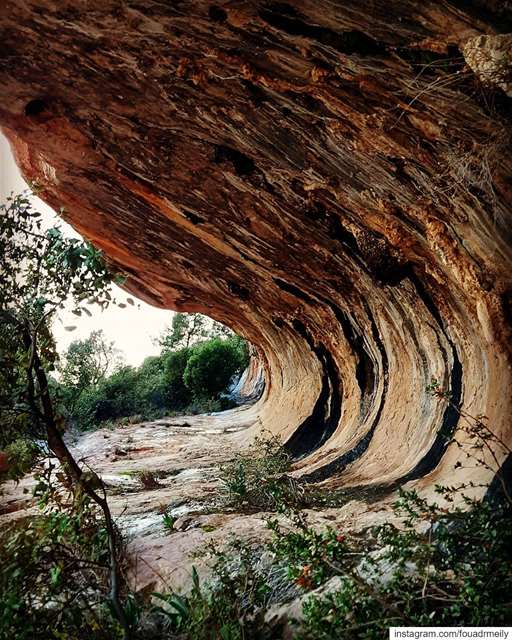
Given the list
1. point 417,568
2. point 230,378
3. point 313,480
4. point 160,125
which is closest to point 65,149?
point 160,125

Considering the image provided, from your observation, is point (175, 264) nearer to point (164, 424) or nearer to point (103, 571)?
point (103, 571)

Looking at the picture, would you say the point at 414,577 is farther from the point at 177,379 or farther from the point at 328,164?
the point at 177,379

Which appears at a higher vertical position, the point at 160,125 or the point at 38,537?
the point at 160,125

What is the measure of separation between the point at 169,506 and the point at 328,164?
5.04 meters

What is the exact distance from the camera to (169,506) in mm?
6664

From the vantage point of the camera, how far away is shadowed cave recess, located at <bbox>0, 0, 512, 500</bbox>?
13.2 ft

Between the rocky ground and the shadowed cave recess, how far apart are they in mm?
1905

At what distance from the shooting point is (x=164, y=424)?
59.6 feet

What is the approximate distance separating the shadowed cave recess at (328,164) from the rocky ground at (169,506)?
1.90 m

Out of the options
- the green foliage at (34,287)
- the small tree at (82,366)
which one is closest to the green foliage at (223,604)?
the green foliage at (34,287)

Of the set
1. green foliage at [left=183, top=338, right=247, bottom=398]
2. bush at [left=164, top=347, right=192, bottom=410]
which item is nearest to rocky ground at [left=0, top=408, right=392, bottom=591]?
green foliage at [left=183, top=338, right=247, bottom=398]

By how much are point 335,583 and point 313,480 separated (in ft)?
14.1

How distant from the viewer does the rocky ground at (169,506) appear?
15.9 ft

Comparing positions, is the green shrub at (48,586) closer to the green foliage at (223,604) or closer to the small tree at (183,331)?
the green foliage at (223,604)
